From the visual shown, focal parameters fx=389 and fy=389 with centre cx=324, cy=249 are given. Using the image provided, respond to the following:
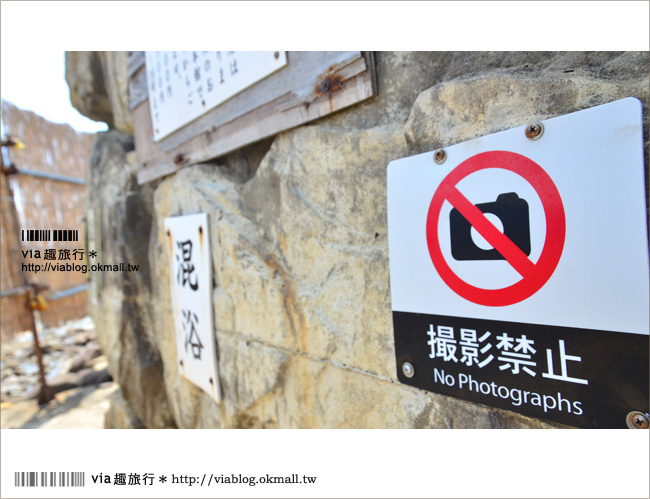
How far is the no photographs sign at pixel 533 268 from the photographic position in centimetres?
67

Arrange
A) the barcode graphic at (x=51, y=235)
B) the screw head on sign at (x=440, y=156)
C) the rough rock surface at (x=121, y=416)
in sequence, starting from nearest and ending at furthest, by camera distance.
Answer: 1. the screw head on sign at (x=440, y=156)
2. the barcode graphic at (x=51, y=235)
3. the rough rock surface at (x=121, y=416)

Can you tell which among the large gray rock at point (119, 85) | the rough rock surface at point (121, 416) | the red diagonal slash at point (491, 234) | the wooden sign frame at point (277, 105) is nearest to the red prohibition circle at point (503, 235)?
the red diagonal slash at point (491, 234)

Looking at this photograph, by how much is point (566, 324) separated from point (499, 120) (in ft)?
1.44

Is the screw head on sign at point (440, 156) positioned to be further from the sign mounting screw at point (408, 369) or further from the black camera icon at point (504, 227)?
the sign mounting screw at point (408, 369)

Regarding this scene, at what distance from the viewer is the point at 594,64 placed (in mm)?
778

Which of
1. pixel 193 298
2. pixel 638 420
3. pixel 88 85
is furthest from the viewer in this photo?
pixel 88 85

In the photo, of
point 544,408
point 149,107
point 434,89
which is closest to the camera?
point 544,408

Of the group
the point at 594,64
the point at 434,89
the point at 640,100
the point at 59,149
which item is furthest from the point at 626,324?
the point at 59,149

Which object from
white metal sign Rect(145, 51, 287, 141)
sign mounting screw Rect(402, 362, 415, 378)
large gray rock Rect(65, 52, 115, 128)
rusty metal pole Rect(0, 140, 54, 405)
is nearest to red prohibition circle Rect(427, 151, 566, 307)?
sign mounting screw Rect(402, 362, 415, 378)

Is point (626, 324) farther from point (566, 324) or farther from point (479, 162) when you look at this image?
point (479, 162)

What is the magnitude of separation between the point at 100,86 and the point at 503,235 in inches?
130

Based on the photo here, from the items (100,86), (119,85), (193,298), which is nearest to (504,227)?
(193,298)

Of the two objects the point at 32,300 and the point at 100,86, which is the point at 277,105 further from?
the point at 32,300

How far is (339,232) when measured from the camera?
1179mm
